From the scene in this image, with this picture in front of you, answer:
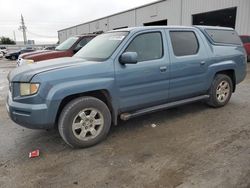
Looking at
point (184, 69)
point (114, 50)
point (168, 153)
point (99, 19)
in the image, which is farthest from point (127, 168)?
point (99, 19)

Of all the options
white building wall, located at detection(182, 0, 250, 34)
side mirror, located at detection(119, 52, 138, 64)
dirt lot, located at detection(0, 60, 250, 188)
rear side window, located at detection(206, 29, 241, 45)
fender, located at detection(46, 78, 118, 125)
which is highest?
white building wall, located at detection(182, 0, 250, 34)

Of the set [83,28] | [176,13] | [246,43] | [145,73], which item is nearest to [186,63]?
[145,73]

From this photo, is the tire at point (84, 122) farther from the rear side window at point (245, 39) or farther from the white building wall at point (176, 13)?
the white building wall at point (176, 13)

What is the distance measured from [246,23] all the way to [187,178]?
1800 cm

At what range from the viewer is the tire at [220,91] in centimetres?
521

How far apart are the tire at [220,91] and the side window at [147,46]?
1.77 m

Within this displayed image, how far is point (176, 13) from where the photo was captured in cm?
2320

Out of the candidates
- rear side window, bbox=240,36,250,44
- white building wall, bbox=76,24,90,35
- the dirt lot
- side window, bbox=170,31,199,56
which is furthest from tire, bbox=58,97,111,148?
white building wall, bbox=76,24,90,35

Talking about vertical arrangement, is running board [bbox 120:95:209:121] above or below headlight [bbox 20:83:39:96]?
below

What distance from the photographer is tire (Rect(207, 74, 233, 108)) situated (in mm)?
5215

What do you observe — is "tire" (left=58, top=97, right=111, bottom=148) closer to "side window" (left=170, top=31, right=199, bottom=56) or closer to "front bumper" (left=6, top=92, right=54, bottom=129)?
"front bumper" (left=6, top=92, right=54, bottom=129)

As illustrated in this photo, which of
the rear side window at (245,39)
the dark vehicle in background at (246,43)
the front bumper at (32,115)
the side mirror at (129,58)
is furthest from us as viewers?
the rear side window at (245,39)

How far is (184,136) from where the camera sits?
13.0 ft

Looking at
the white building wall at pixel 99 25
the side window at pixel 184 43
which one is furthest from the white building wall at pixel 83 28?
the side window at pixel 184 43
